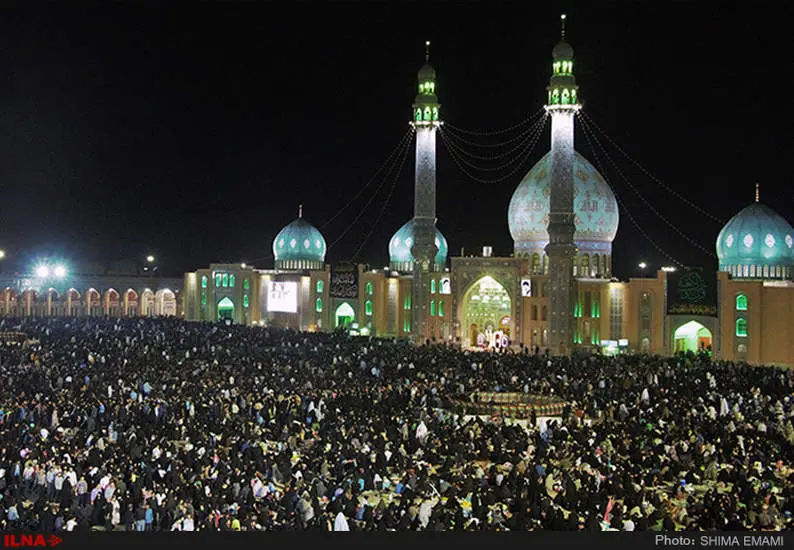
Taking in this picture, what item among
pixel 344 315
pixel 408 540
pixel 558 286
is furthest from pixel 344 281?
pixel 408 540

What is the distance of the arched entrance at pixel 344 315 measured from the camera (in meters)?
42.8

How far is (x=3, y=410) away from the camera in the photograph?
17.8 meters

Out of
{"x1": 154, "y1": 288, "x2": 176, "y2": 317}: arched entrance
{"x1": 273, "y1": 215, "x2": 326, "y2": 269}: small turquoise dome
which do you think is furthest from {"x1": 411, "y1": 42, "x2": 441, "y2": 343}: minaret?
{"x1": 154, "y1": 288, "x2": 176, "y2": 317}: arched entrance

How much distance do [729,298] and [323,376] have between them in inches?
626

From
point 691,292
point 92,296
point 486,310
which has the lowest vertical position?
point 486,310

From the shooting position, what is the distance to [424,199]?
36438mm

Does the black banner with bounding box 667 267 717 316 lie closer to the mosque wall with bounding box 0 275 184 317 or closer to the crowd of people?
the crowd of people

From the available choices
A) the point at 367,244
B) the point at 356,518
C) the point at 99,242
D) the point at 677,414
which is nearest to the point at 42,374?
the point at 356,518

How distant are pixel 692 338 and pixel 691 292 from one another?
2038 millimetres

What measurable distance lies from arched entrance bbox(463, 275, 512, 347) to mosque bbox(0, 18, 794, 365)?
0.05m

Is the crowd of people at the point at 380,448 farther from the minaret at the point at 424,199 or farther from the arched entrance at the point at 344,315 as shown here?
the arched entrance at the point at 344,315

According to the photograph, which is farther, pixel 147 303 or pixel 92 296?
pixel 92 296

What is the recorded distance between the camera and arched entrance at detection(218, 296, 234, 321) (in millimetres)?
46906

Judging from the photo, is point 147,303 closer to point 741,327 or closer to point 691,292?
point 691,292
